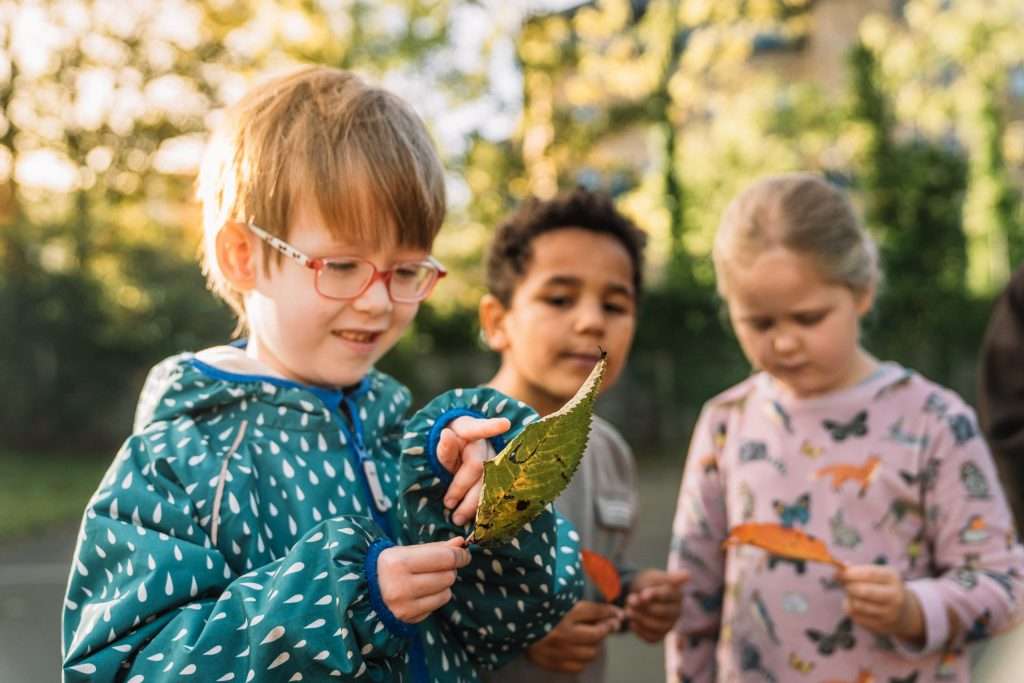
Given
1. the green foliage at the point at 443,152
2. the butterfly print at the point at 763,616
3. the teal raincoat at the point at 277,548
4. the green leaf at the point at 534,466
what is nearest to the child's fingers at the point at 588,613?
the teal raincoat at the point at 277,548

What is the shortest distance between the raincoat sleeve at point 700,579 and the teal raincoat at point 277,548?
0.93m

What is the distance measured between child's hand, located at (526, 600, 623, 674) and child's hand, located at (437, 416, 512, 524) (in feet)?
2.46

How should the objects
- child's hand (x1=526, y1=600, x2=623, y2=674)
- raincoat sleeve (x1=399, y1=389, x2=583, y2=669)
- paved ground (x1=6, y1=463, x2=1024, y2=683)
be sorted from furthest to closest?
paved ground (x1=6, y1=463, x2=1024, y2=683)
child's hand (x1=526, y1=600, x2=623, y2=674)
raincoat sleeve (x1=399, y1=389, x2=583, y2=669)

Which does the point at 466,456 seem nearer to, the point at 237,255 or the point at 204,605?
the point at 204,605

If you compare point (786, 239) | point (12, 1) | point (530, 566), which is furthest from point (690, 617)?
point (12, 1)

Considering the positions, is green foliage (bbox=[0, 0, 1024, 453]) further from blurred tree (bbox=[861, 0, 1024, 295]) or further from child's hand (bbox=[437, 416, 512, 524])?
child's hand (bbox=[437, 416, 512, 524])

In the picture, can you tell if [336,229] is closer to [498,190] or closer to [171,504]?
[171,504]

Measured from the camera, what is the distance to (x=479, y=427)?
1.60 metres

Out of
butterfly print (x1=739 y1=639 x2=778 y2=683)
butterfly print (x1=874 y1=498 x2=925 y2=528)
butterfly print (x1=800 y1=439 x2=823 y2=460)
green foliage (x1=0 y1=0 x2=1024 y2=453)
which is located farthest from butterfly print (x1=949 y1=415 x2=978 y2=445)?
green foliage (x1=0 y1=0 x2=1024 y2=453)

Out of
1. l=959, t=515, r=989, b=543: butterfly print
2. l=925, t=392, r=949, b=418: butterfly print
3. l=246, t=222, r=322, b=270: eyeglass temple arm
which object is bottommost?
l=959, t=515, r=989, b=543: butterfly print

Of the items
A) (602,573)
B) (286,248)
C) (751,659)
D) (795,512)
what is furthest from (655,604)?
(286,248)

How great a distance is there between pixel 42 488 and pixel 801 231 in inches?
425

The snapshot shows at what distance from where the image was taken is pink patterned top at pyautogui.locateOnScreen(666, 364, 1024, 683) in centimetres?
251

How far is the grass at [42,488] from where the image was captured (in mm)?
10078
